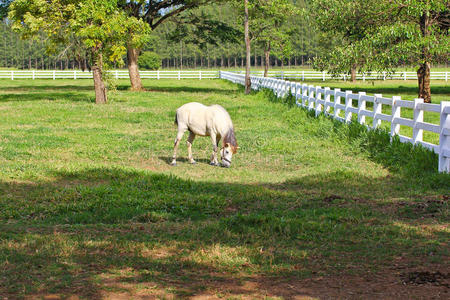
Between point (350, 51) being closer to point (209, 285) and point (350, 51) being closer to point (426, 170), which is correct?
point (426, 170)

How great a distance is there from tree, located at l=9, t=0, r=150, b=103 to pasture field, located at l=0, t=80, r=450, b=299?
12.2 metres

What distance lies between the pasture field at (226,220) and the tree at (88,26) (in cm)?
1216

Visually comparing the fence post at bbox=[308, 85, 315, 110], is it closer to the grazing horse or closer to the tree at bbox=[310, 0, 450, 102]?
the tree at bbox=[310, 0, 450, 102]

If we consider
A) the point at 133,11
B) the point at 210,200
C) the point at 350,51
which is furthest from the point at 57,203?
the point at 133,11

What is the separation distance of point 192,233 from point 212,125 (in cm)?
573

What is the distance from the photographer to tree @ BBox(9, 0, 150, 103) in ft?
86.8

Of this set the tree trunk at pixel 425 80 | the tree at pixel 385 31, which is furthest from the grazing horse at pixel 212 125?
the tree trunk at pixel 425 80

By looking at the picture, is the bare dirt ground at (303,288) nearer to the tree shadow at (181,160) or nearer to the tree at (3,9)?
the tree shadow at (181,160)

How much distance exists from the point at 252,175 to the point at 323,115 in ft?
27.0

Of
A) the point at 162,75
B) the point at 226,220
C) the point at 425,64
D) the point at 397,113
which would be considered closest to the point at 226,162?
the point at 397,113

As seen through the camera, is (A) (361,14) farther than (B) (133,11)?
Answer: No

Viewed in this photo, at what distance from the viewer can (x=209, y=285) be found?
5.23 metres

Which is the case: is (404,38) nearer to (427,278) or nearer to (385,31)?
(385,31)

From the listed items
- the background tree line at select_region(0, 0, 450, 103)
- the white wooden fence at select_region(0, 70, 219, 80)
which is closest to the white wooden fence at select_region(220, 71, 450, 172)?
the background tree line at select_region(0, 0, 450, 103)
